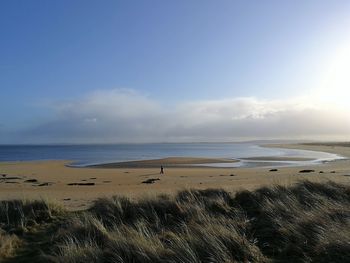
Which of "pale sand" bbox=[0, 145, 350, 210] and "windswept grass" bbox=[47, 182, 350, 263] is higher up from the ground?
"windswept grass" bbox=[47, 182, 350, 263]

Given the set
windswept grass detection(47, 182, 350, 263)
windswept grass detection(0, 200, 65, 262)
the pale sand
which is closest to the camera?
windswept grass detection(47, 182, 350, 263)

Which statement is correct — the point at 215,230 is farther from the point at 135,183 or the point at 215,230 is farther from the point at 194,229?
the point at 135,183

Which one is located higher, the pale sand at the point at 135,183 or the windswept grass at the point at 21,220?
the windswept grass at the point at 21,220

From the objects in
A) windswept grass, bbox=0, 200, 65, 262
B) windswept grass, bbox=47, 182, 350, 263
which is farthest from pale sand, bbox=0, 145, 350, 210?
windswept grass, bbox=47, 182, 350, 263

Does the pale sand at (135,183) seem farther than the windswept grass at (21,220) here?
Yes

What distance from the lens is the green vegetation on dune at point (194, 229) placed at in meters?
6.21

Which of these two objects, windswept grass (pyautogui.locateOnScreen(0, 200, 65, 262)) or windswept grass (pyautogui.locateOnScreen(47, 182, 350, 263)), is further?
windswept grass (pyautogui.locateOnScreen(0, 200, 65, 262))

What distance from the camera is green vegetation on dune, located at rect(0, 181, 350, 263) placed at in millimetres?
6207

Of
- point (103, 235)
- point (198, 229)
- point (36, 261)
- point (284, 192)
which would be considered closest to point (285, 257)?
point (198, 229)

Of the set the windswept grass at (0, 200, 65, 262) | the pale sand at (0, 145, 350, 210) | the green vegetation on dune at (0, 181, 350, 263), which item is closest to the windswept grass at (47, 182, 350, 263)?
the green vegetation on dune at (0, 181, 350, 263)

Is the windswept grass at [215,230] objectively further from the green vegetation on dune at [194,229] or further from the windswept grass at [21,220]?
the windswept grass at [21,220]

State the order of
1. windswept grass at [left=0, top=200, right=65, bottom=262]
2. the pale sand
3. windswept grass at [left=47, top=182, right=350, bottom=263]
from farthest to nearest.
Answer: the pale sand, windswept grass at [left=0, top=200, right=65, bottom=262], windswept grass at [left=47, top=182, right=350, bottom=263]

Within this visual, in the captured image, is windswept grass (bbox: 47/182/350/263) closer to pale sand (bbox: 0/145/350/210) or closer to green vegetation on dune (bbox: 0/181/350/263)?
green vegetation on dune (bbox: 0/181/350/263)

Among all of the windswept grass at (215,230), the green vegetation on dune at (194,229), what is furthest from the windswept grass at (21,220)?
the windswept grass at (215,230)
